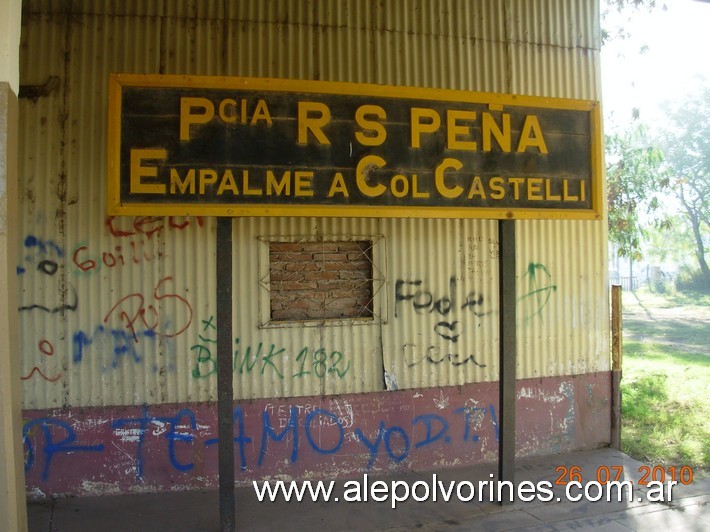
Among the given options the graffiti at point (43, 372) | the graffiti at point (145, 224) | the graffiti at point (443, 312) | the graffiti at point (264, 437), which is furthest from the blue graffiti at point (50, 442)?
the graffiti at point (443, 312)

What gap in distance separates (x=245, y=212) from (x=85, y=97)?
2.51 meters

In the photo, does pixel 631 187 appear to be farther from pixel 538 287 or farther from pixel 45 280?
pixel 45 280

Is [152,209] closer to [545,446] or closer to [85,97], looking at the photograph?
[85,97]

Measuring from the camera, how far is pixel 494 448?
6543mm

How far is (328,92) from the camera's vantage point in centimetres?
477

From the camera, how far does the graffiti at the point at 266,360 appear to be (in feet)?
19.2

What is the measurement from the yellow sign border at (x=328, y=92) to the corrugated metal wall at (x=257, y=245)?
1365 millimetres

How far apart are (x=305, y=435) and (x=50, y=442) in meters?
2.52

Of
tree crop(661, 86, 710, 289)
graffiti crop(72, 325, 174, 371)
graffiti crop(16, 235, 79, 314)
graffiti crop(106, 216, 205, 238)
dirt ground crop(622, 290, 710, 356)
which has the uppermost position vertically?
tree crop(661, 86, 710, 289)

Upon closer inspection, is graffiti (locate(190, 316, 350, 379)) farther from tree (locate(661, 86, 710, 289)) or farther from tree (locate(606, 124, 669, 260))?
tree (locate(661, 86, 710, 289))

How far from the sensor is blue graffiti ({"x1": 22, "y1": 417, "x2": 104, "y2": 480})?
547 centimetres

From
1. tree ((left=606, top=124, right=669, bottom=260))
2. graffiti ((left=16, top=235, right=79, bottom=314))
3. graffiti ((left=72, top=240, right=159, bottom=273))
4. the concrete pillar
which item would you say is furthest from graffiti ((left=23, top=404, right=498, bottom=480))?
tree ((left=606, top=124, right=669, bottom=260))

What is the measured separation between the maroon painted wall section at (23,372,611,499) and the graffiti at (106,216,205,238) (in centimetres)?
179

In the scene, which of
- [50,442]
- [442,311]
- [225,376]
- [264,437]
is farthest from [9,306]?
[442,311]
